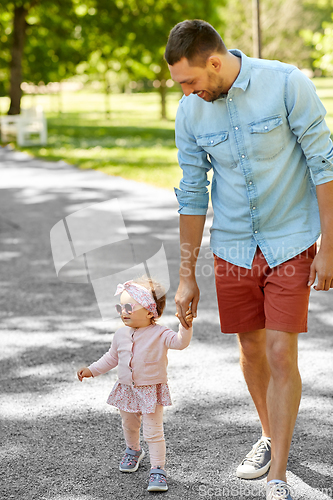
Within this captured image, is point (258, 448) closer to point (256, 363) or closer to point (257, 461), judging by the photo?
point (257, 461)

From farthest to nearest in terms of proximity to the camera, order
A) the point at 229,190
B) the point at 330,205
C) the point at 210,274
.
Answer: the point at 210,274 < the point at 229,190 < the point at 330,205

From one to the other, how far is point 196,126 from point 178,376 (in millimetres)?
1791

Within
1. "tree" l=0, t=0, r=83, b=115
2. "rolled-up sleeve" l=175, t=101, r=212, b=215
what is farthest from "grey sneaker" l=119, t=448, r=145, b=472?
"tree" l=0, t=0, r=83, b=115

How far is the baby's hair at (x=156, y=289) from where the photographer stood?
285cm

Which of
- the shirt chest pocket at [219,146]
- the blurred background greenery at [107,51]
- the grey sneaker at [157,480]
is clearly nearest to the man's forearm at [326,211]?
the shirt chest pocket at [219,146]

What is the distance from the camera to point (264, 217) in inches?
106

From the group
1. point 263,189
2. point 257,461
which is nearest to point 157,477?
point 257,461

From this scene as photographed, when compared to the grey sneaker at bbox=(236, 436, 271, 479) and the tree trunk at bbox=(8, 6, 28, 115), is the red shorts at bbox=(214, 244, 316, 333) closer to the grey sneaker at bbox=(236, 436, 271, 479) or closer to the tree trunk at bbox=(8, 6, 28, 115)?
the grey sneaker at bbox=(236, 436, 271, 479)

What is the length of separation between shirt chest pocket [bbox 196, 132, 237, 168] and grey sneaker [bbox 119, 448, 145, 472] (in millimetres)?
1391

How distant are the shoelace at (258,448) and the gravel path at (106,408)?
0.26ft

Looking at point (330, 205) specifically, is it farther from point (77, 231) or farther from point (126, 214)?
point (126, 214)

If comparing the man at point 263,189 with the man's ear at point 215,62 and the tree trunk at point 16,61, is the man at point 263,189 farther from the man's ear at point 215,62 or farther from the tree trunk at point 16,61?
the tree trunk at point 16,61

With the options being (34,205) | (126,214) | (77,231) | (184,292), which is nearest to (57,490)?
(184,292)

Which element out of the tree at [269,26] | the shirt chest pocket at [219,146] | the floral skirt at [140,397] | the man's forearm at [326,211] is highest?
the tree at [269,26]
